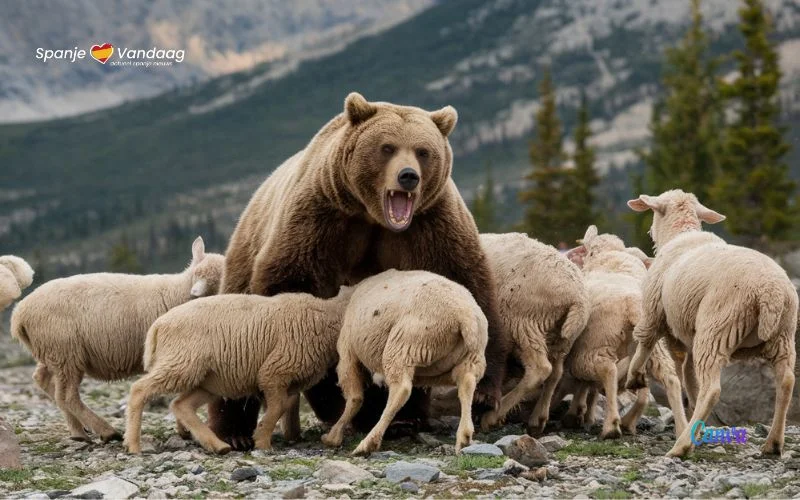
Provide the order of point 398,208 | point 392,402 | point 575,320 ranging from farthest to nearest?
1. point 575,320
2. point 398,208
3. point 392,402

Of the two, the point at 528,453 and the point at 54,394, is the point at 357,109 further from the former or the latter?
the point at 54,394

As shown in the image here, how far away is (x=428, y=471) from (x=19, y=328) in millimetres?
6197

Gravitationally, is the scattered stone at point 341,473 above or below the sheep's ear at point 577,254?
below

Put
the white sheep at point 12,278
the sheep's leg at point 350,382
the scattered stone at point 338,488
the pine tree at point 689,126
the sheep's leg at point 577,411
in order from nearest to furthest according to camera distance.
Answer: the scattered stone at point 338,488, the sheep's leg at point 350,382, the white sheep at point 12,278, the sheep's leg at point 577,411, the pine tree at point 689,126

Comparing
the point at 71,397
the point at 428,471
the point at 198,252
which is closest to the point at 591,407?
the point at 428,471

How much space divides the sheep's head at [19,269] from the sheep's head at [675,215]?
709 cm

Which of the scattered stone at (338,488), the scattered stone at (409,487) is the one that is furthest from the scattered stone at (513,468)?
the scattered stone at (338,488)

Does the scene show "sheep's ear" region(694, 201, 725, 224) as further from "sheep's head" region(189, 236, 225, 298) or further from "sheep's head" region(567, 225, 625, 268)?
"sheep's head" region(189, 236, 225, 298)

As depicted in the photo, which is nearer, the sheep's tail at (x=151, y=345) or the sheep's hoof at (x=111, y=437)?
the sheep's tail at (x=151, y=345)

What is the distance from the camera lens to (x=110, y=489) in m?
9.58

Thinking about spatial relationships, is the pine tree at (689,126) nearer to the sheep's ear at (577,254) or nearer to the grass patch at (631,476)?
the sheep's ear at (577,254)

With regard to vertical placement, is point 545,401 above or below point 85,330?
below

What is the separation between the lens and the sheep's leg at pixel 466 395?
11.4 m

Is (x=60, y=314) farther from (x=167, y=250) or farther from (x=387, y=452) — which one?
(x=167, y=250)
